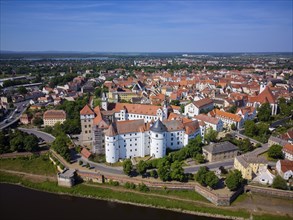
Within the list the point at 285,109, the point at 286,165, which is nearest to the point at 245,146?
the point at 286,165

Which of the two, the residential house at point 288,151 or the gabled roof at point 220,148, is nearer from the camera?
the residential house at point 288,151

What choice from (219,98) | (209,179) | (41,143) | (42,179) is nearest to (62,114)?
(41,143)

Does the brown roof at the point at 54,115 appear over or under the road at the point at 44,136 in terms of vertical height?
over

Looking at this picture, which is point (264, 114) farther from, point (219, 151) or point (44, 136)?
point (44, 136)

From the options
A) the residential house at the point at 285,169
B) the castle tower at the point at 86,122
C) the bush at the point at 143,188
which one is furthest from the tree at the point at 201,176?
the castle tower at the point at 86,122

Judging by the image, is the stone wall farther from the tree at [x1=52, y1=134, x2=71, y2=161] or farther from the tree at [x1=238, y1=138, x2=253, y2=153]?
the tree at [x1=52, y1=134, x2=71, y2=161]

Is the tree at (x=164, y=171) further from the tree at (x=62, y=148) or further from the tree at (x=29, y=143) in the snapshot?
the tree at (x=29, y=143)

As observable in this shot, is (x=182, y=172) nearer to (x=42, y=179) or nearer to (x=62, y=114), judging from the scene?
(x=42, y=179)

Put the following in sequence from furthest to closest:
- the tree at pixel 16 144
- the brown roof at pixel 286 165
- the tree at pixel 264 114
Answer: the tree at pixel 264 114 < the tree at pixel 16 144 < the brown roof at pixel 286 165

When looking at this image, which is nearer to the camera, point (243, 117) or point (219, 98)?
point (243, 117)
